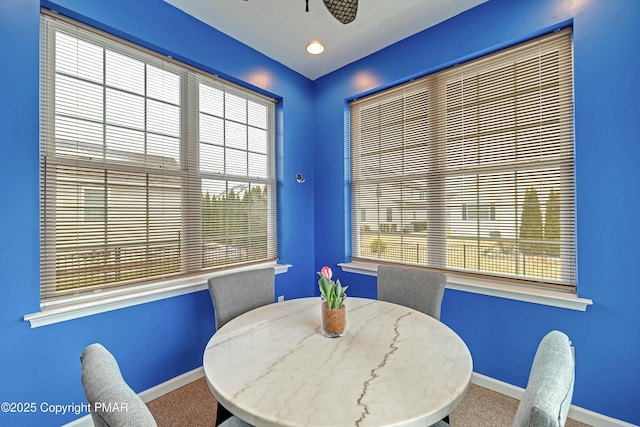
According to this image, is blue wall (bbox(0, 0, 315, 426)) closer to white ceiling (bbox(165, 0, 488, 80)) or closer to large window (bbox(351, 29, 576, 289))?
white ceiling (bbox(165, 0, 488, 80))

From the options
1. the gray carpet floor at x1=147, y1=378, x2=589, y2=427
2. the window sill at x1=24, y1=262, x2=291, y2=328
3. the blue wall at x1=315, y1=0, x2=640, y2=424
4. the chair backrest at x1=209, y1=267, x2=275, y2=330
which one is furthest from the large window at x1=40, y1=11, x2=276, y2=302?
the blue wall at x1=315, y1=0, x2=640, y2=424

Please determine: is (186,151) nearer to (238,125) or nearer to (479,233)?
(238,125)

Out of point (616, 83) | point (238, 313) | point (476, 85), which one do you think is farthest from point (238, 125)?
point (616, 83)

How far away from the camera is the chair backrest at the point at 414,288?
1854 mm

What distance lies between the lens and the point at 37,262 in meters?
1.61

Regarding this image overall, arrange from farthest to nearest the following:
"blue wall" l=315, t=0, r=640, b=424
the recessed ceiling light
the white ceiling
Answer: the recessed ceiling light < the white ceiling < "blue wall" l=315, t=0, r=640, b=424

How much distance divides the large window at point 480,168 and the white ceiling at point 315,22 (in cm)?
44

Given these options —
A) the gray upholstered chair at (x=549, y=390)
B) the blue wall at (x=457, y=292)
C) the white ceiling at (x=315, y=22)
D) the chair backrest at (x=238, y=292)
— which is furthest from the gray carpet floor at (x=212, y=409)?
the white ceiling at (x=315, y=22)

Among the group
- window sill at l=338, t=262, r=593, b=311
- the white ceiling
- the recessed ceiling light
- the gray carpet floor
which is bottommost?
the gray carpet floor

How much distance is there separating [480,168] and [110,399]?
2526 millimetres

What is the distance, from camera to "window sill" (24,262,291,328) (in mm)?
1622

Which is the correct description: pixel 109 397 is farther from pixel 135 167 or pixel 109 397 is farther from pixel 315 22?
pixel 315 22

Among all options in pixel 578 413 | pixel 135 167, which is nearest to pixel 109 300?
pixel 135 167

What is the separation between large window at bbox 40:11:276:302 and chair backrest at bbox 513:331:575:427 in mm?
2272
